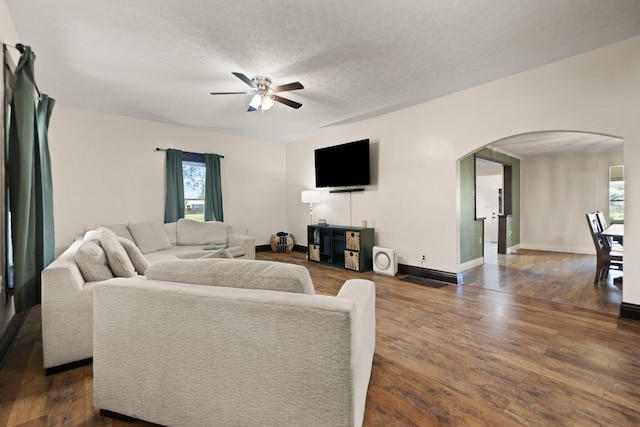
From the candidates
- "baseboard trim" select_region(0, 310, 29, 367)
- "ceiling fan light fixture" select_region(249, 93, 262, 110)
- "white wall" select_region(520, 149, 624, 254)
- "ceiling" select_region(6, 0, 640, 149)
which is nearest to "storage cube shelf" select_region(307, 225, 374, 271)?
"ceiling" select_region(6, 0, 640, 149)

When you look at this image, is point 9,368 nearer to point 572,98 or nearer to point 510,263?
point 572,98

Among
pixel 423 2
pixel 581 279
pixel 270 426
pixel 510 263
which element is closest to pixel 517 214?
pixel 510 263

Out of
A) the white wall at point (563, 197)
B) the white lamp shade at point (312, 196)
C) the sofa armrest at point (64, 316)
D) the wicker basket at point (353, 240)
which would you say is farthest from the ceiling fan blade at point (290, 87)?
the white wall at point (563, 197)

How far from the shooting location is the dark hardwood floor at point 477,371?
153 cm

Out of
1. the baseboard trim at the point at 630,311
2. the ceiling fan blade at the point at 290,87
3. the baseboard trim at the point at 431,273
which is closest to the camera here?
the baseboard trim at the point at 630,311

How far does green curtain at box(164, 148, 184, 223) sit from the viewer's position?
5184mm

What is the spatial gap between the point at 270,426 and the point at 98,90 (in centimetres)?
453

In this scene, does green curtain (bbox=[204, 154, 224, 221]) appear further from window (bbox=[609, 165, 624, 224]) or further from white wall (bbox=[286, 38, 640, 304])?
window (bbox=[609, 165, 624, 224])

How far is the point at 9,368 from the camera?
6.42 ft

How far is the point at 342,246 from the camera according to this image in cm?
562

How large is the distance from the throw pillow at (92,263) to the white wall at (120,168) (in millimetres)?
Answer: 3020

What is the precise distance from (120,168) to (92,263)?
3371mm

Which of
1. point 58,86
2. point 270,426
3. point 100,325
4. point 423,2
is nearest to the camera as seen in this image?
point 270,426

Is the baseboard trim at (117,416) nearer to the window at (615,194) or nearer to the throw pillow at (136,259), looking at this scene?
the throw pillow at (136,259)
